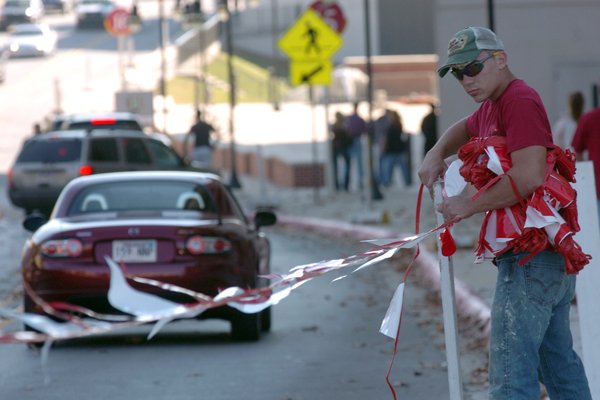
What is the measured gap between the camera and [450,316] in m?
6.03

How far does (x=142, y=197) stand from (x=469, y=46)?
22.3 ft

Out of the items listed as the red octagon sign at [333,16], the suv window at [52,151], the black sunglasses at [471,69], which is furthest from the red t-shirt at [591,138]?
the red octagon sign at [333,16]

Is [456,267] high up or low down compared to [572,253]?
down

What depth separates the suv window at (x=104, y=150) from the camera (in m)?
24.5

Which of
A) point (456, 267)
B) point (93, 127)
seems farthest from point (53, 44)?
point (456, 267)

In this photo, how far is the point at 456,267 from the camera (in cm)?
1631

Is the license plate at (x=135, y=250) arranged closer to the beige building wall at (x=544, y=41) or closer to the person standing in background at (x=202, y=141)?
the beige building wall at (x=544, y=41)

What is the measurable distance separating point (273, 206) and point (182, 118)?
23.9 m

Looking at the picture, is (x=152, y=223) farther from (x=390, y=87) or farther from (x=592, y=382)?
(x=390, y=87)

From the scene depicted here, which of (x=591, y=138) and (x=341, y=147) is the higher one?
(x=591, y=138)

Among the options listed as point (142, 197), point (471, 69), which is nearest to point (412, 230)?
point (142, 197)

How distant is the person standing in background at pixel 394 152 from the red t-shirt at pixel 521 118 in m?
24.5

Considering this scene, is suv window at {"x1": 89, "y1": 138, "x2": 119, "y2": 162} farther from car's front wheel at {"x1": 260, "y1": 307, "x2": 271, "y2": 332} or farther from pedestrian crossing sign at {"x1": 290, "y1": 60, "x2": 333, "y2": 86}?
car's front wheel at {"x1": 260, "y1": 307, "x2": 271, "y2": 332}

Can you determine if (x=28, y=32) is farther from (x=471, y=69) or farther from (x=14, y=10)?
(x=471, y=69)
